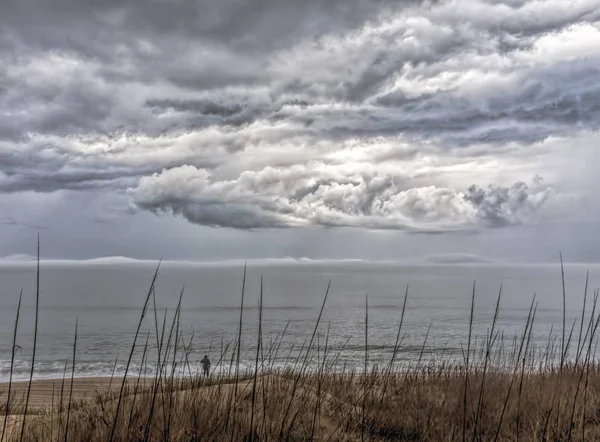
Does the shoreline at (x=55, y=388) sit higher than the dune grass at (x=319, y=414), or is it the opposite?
the dune grass at (x=319, y=414)

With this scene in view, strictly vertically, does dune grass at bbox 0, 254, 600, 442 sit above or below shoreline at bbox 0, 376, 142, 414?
above

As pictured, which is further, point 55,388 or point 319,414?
point 55,388

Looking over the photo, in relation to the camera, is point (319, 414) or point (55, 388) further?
point (55, 388)

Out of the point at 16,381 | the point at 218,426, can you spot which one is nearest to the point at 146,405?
the point at 218,426

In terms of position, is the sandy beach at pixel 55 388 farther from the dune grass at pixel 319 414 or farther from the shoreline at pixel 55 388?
the dune grass at pixel 319 414

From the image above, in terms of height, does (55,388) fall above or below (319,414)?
below

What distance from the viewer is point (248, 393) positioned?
624 centimetres

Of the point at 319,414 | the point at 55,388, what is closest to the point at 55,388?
the point at 55,388

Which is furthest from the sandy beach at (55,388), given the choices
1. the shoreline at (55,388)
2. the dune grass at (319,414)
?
the dune grass at (319,414)

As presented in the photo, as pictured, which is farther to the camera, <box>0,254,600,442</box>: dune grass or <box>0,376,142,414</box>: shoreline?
<box>0,376,142,414</box>: shoreline

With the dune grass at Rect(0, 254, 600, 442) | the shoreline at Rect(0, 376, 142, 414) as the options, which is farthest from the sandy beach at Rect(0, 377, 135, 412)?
the dune grass at Rect(0, 254, 600, 442)

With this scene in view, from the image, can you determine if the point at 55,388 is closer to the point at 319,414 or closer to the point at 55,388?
the point at 55,388

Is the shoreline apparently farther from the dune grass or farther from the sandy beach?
the dune grass

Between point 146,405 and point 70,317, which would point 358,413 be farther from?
point 70,317
